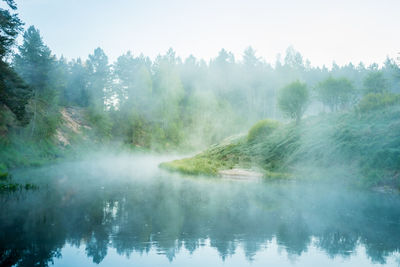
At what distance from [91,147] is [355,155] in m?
46.0

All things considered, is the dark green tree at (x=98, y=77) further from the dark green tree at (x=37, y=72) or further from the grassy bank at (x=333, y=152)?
the grassy bank at (x=333, y=152)

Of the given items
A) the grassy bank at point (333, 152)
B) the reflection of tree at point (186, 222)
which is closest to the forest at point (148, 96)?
the grassy bank at point (333, 152)

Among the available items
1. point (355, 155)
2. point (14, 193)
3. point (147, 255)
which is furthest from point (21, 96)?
→ point (355, 155)

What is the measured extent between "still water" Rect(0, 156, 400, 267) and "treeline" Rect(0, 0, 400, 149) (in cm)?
1647

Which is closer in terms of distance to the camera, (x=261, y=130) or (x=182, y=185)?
(x=182, y=185)

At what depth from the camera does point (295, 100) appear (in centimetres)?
4419

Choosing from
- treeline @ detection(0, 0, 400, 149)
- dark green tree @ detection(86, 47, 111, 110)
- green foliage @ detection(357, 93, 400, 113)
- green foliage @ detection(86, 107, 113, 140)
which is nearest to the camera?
green foliage @ detection(357, 93, 400, 113)

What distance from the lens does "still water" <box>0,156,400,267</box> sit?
911 cm

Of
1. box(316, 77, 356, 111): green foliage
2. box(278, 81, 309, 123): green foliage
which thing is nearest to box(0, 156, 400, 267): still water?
box(278, 81, 309, 123): green foliage

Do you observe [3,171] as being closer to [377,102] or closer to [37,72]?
[37,72]

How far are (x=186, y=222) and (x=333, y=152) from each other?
20.3 metres

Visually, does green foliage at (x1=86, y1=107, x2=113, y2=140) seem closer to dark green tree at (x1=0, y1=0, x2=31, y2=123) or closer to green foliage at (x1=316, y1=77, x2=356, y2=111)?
dark green tree at (x1=0, y1=0, x2=31, y2=123)

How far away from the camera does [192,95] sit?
80.3 meters

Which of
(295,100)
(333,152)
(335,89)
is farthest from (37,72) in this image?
(335,89)
